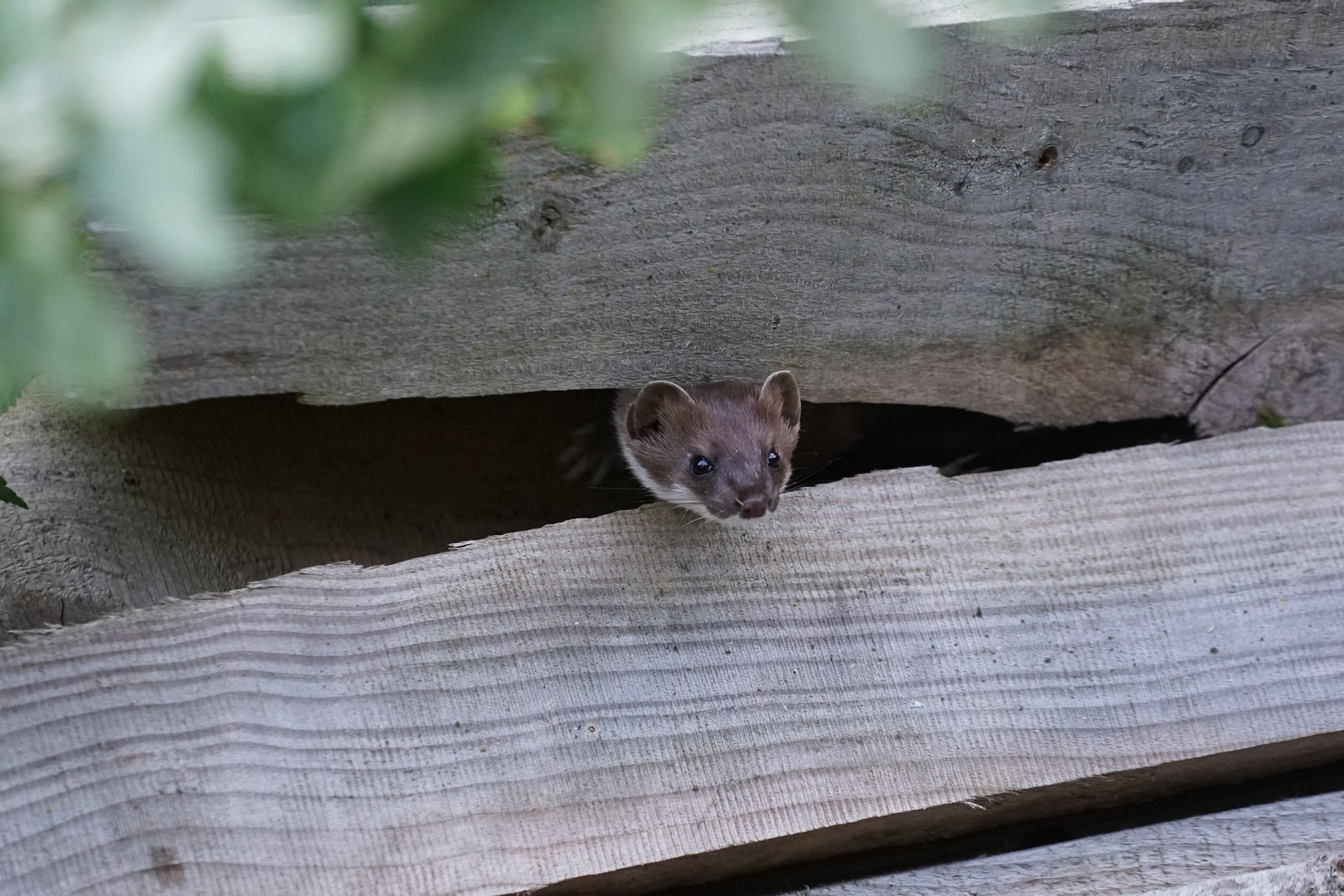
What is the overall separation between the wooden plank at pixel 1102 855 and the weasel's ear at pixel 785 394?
927 millimetres

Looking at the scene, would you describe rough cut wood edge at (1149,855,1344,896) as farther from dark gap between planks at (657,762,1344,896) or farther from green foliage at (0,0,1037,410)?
green foliage at (0,0,1037,410)

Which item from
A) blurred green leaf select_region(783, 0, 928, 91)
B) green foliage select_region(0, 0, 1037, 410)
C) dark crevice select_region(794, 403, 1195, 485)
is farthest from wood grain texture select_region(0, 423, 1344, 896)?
blurred green leaf select_region(783, 0, 928, 91)

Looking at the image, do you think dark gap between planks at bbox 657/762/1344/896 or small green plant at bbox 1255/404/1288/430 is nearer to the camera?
dark gap between planks at bbox 657/762/1344/896

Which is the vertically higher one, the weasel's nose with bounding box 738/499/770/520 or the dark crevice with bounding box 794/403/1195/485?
the dark crevice with bounding box 794/403/1195/485

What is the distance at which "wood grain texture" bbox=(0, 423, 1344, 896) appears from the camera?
5.64 feet

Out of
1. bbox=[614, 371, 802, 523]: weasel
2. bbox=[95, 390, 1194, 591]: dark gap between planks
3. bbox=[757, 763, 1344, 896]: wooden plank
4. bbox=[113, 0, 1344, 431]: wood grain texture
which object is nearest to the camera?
bbox=[113, 0, 1344, 431]: wood grain texture

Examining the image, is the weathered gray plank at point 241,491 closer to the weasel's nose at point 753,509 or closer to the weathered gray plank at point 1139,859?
the weasel's nose at point 753,509

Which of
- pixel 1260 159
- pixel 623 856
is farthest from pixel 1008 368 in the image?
pixel 623 856

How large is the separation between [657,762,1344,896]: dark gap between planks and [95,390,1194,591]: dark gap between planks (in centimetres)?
77

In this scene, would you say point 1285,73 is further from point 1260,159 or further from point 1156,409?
point 1156,409

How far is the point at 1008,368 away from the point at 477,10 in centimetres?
201

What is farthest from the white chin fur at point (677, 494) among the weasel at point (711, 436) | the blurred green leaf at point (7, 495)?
the blurred green leaf at point (7, 495)

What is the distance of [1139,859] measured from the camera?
6.52 feet

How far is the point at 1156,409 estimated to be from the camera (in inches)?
97.5
